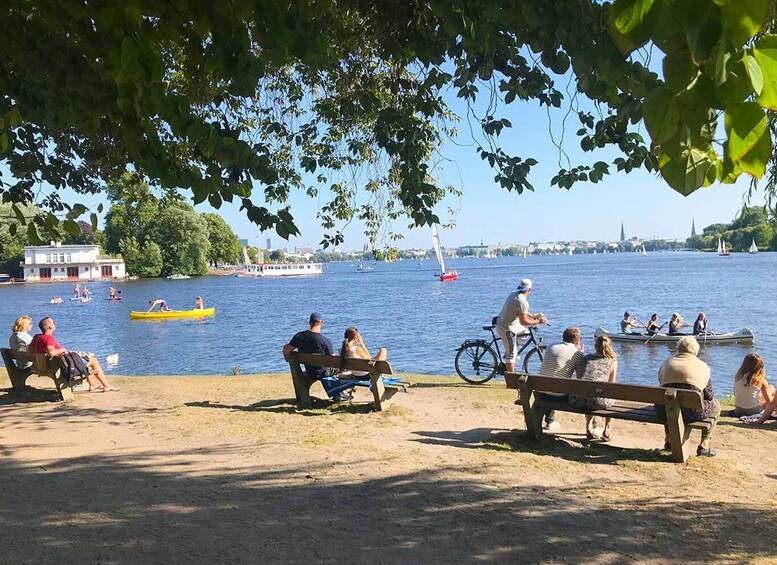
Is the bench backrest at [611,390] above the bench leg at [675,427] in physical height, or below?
above

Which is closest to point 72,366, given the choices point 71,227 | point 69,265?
point 71,227

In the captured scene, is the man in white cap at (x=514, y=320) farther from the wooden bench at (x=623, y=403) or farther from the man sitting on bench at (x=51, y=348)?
the man sitting on bench at (x=51, y=348)

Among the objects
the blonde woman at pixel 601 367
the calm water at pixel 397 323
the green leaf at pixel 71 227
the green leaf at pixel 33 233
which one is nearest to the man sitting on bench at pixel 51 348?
the green leaf at pixel 33 233

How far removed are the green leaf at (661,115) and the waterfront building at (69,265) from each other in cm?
11352

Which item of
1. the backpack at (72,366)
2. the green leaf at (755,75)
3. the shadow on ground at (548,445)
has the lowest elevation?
the shadow on ground at (548,445)

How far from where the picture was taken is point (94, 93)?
4.18 meters

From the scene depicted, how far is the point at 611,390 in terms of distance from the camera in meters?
6.34

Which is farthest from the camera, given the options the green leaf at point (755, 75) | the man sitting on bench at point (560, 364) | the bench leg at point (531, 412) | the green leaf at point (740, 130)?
the man sitting on bench at point (560, 364)

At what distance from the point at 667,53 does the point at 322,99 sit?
6659mm

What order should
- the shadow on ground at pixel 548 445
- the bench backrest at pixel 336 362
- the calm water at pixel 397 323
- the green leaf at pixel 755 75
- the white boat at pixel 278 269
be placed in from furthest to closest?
the white boat at pixel 278 269 → the calm water at pixel 397 323 → the bench backrest at pixel 336 362 → the shadow on ground at pixel 548 445 → the green leaf at pixel 755 75

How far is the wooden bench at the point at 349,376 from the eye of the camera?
27.5 feet

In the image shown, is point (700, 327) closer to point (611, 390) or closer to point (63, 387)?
point (611, 390)

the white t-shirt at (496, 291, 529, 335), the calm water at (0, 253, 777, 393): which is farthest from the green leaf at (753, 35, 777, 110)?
the calm water at (0, 253, 777, 393)

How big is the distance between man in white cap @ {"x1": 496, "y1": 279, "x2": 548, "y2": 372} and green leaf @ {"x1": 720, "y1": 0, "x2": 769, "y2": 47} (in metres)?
9.88
